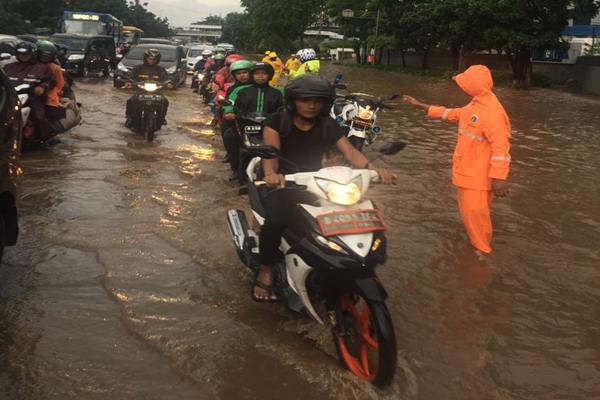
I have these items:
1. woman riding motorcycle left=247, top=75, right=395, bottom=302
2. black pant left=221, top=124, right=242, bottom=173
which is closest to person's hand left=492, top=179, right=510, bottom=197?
woman riding motorcycle left=247, top=75, right=395, bottom=302

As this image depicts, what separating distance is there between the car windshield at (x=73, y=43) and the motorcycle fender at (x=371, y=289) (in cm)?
2224

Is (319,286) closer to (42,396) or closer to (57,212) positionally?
(42,396)

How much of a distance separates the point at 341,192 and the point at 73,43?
74.1 ft

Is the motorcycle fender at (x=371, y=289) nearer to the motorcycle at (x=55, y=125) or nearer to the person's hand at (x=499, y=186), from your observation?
the person's hand at (x=499, y=186)

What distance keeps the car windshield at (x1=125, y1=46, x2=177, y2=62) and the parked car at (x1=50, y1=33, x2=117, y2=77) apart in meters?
2.70

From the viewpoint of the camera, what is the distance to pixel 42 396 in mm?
3010

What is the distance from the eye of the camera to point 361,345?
334 cm

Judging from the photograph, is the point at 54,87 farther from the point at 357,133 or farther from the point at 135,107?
the point at 357,133

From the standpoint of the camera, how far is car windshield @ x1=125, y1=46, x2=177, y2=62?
792 inches

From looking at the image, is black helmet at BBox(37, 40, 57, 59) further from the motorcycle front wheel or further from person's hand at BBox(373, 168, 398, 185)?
the motorcycle front wheel

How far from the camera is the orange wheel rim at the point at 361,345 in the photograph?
3.26m

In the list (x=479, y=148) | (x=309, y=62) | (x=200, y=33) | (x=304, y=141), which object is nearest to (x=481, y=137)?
(x=479, y=148)

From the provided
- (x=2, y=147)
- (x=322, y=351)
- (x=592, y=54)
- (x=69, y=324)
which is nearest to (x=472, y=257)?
(x=322, y=351)

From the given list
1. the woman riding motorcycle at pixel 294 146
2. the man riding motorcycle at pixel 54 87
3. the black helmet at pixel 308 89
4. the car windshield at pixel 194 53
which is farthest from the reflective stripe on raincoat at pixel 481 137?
the car windshield at pixel 194 53
